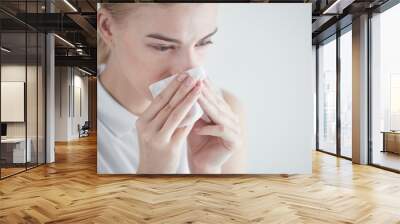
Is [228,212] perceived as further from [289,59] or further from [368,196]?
[289,59]

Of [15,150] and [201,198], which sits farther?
[15,150]

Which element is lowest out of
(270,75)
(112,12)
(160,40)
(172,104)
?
(172,104)

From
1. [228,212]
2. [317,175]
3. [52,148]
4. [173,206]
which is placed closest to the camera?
[228,212]

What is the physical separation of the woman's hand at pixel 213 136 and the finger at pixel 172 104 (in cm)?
26

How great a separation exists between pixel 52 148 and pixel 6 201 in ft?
12.4

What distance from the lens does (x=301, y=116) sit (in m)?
6.28

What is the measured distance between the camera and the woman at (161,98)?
6.07 meters

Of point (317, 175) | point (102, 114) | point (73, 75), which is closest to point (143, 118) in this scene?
point (102, 114)

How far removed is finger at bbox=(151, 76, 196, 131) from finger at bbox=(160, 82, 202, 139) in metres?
0.06

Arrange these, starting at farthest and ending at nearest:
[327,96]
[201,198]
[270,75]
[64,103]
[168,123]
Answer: [64,103], [327,96], [270,75], [168,123], [201,198]

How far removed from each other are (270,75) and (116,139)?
2.79 meters

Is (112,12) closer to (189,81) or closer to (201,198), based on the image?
(189,81)

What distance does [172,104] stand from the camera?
6051 millimetres

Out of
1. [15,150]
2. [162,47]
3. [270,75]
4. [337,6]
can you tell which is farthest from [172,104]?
[337,6]
